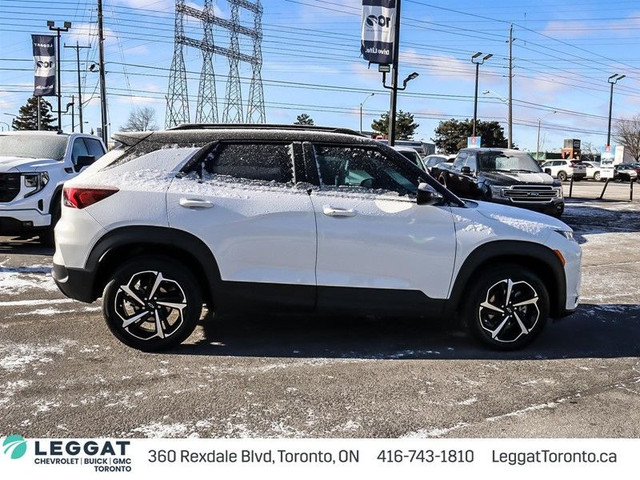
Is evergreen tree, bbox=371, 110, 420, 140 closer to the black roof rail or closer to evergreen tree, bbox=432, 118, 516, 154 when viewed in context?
evergreen tree, bbox=432, 118, 516, 154

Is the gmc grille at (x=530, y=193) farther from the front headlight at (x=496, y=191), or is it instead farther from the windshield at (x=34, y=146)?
the windshield at (x=34, y=146)

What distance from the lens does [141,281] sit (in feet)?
14.7

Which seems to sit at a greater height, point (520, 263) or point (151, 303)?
point (520, 263)

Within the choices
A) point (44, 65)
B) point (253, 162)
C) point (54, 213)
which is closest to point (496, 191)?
point (54, 213)

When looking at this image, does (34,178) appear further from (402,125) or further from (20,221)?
(402,125)

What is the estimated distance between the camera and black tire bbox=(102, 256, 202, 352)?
4.45 metres

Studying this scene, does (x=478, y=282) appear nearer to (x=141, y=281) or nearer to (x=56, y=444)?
(x=141, y=281)

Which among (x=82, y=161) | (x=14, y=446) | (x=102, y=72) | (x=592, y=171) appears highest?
(x=102, y=72)

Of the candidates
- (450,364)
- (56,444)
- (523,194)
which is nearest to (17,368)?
(56,444)

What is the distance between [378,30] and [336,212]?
11.8 meters

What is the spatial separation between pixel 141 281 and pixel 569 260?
3.42m

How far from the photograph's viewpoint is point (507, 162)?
1406 centimetres

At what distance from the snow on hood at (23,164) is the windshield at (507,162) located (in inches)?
369

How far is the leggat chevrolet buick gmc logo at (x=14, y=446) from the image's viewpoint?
3043mm
